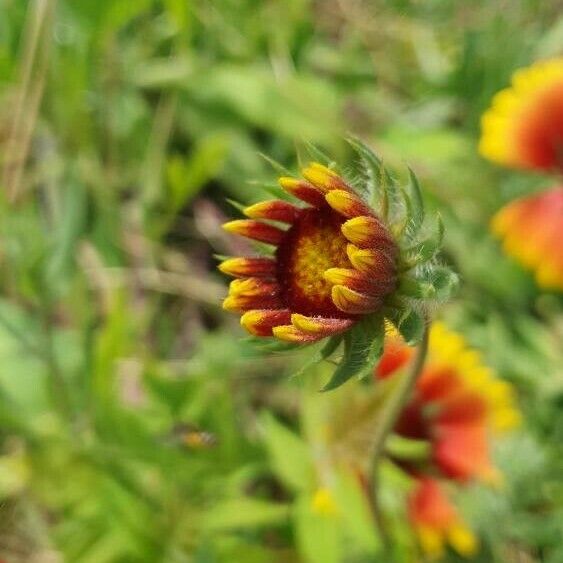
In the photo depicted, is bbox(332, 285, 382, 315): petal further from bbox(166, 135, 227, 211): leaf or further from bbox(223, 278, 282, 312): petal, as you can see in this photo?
bbox(166, 135, 227, 211): leaf

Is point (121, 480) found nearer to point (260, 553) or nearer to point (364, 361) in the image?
point (260, 553)

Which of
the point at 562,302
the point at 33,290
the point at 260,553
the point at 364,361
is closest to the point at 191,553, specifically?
the point at 260,553

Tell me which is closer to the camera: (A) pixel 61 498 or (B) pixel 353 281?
(B) pixel 353 281

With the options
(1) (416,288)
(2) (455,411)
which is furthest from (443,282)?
(2) (455,411)

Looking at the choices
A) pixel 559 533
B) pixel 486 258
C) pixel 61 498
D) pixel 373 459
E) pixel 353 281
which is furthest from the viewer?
pixel 486 258

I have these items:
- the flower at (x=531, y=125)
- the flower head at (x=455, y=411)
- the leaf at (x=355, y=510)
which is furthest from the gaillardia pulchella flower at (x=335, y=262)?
the flower at (x=531, y=125)

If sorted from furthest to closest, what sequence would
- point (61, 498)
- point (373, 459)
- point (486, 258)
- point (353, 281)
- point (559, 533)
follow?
point (486, 258)
point (61, 498)
point (559, 533)
point (373, 459)
point (353, 281)
